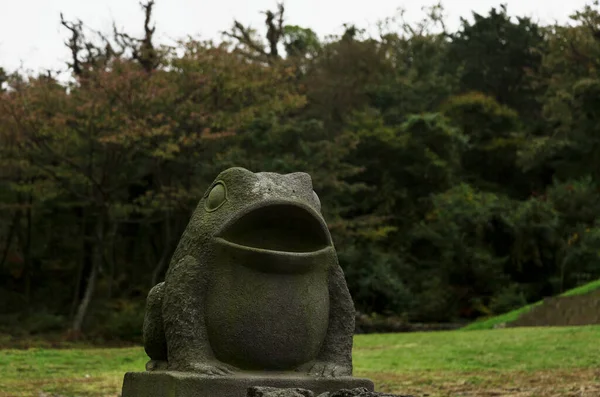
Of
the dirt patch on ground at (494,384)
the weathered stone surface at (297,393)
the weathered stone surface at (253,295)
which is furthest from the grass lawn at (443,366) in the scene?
the weathered stone surface at (297,393)

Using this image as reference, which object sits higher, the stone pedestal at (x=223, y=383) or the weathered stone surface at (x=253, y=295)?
the weathered stone surface at (x=253, y=295)

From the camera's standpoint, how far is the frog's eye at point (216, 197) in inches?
185

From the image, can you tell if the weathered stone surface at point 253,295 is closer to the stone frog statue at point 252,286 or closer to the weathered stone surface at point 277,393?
the stone frog statue at point 252,286

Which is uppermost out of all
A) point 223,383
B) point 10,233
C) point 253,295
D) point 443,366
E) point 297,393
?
point 253,295

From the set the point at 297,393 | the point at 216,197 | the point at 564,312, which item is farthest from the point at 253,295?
the point at 564,312

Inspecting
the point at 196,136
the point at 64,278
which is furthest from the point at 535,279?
the point at 64,278

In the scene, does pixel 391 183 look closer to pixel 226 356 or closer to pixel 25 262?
pixel 25 262

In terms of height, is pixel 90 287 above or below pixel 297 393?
below

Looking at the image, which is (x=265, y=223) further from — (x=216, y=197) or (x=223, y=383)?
(x=223, y=383)

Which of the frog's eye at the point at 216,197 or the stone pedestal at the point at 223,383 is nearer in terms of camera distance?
the stone pedestal at the point at 223,383

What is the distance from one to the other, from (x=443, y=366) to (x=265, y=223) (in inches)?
263

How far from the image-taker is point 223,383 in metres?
4.23

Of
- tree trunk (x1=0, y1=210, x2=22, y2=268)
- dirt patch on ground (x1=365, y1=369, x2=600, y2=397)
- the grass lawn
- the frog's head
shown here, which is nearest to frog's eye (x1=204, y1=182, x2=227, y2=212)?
the frog's head

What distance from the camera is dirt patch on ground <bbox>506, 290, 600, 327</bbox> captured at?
17047mm
